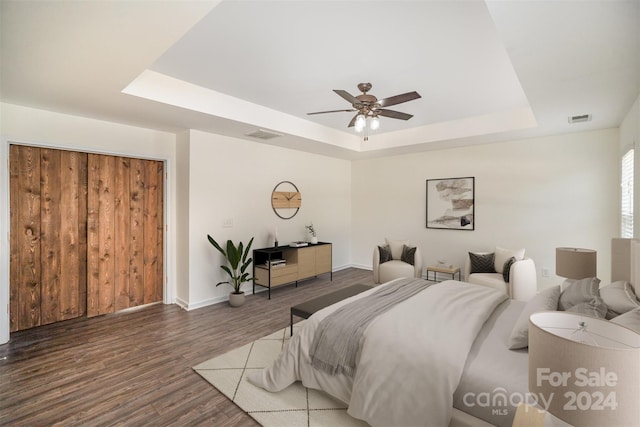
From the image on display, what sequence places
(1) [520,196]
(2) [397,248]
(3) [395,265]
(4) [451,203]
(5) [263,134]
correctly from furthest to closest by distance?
(4) [451,203]
(2) [397,248]
(3) [395,265]
(1) [520,196]
(5) [263,134]

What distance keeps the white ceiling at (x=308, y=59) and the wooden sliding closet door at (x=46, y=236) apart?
0.65m

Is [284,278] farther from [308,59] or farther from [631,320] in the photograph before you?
[631,320]

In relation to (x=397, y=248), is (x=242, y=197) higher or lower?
higher

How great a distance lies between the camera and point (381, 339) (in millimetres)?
1947

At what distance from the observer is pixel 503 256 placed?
169 inches

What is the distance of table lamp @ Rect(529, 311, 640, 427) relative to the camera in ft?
2.84

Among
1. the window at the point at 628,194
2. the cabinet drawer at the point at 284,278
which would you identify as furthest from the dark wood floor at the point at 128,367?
the window at the point at 628,194

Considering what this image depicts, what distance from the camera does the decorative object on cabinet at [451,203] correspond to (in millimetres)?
5215

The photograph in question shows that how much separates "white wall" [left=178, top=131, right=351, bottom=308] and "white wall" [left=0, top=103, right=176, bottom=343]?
1.43ft

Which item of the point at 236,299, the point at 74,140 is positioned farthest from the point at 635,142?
the point at 74,140

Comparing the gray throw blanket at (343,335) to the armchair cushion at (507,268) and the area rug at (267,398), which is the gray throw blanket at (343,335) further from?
the armchair cushion at (507,268)

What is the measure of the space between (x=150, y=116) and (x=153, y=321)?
245 centimetres

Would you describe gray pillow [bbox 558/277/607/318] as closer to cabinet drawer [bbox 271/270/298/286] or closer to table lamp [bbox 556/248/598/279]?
table lamp [bbox 556/248/598/279]

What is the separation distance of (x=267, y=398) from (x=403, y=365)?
3.57 ft
